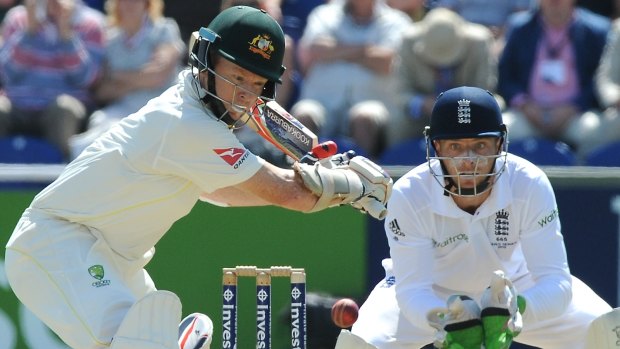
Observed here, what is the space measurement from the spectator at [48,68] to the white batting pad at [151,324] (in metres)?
4.21

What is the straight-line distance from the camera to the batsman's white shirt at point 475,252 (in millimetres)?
5258

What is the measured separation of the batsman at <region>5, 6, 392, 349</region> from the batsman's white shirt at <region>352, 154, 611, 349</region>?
481 mm

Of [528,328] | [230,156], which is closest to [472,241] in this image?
[528,328]

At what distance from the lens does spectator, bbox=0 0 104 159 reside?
29.0 ft

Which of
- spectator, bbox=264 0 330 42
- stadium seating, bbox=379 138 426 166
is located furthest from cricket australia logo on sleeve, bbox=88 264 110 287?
spectator, bbox=264 0 330 42

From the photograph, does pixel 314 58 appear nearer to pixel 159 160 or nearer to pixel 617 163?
pixel 617 163

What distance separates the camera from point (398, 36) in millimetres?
8891

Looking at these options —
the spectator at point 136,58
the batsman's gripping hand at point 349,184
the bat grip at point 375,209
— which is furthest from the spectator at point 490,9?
the bat grip at point 375,209

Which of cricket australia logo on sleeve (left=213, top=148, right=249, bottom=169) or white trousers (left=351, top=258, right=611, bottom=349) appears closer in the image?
cricket australia logo on sleeve (left=213, top=148, right=249, bottom=169)

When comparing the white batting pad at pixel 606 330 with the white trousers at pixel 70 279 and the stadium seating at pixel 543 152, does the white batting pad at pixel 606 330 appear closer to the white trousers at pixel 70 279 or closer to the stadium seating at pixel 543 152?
the white trousers at pixel 70 279

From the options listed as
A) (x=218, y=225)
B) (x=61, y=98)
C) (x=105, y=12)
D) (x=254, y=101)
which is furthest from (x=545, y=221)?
(x=105, y=12)

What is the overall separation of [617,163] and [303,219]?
2.11m

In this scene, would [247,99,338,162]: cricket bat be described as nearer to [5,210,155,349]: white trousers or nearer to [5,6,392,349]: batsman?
[5,6,392,349]: batsman

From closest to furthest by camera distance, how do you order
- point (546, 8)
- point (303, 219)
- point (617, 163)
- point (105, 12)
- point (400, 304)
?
point (400, 304) < point (303, 219) < point (617, 163) < point (546, 8) < point (105, 12)
